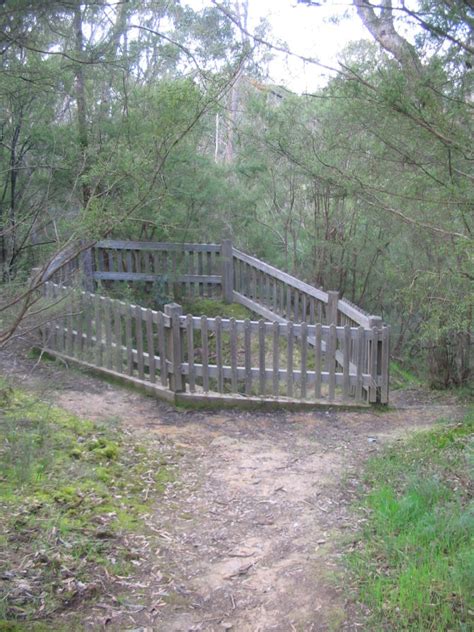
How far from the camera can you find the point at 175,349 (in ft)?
25.9

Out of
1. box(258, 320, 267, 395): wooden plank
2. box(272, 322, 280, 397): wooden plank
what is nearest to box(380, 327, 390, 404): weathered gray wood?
box(272, 322, 280, 397): wooden plank

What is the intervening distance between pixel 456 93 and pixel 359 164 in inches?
103

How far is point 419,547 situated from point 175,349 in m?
4.70

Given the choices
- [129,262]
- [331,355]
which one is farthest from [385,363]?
[129,262]

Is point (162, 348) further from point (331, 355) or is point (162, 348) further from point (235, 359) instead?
point (331, 355)

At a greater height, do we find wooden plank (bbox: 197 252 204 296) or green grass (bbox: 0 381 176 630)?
wooden plank (bbox: 197 252 204 296)

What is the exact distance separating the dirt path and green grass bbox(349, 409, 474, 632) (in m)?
0.19

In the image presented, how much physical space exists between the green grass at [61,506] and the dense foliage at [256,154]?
1.12m

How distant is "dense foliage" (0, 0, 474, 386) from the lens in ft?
13.4

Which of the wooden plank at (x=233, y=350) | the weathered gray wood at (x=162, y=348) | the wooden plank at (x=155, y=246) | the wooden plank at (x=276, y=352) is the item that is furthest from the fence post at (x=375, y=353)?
the wooden plank at (x=155, y=246)

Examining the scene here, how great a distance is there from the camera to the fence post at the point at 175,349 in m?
7.86

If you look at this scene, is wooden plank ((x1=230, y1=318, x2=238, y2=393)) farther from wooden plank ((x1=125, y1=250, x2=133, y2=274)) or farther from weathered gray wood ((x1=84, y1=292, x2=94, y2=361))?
wooden plank ((x1=125, y1=250, x2=133, y2=274))

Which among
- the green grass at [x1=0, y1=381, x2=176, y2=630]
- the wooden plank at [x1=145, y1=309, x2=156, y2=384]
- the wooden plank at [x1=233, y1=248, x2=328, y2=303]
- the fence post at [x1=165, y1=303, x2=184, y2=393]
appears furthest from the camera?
the wooden plank at [x1=233, y1=248, x2=328, y2=303]

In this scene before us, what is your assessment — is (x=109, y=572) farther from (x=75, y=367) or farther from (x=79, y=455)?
(x=75, y=367)
